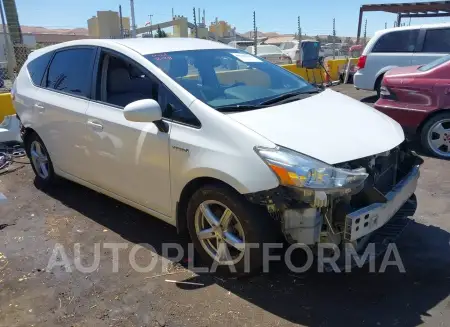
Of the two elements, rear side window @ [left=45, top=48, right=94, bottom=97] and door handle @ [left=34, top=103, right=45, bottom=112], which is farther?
door handle @ [left=34, top=103, right=45, bottom=112]

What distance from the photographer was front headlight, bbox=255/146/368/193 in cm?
255

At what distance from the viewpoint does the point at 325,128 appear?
2.98m

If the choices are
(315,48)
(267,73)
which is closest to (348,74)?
(315,48)

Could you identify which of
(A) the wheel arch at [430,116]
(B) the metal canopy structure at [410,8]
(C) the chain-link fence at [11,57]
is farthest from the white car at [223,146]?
(B) the metal canopy structure at [410,8]

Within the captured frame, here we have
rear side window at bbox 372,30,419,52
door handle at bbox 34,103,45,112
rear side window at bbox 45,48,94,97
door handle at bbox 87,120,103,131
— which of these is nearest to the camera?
door handle at bbox 87,120,103,131

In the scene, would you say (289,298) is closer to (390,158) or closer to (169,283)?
(169,283)

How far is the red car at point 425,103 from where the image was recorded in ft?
18.7

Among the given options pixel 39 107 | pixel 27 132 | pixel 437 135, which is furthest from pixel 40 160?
pixel 437 135

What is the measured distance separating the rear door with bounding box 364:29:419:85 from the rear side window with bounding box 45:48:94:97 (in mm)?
7481

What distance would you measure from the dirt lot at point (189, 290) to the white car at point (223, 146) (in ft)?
1.04

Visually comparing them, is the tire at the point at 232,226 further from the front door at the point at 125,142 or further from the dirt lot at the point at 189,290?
the front door at the point at 125,142

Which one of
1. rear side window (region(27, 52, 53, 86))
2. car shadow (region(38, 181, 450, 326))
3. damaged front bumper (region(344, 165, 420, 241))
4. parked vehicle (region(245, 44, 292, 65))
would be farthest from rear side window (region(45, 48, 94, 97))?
parked vehicle (region(245, 44, 292, 65))

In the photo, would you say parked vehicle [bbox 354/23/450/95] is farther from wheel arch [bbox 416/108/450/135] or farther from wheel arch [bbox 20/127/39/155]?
wheel arch [bbox 20/127/39/155]

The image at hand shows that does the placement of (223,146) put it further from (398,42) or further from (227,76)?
(398,42)
